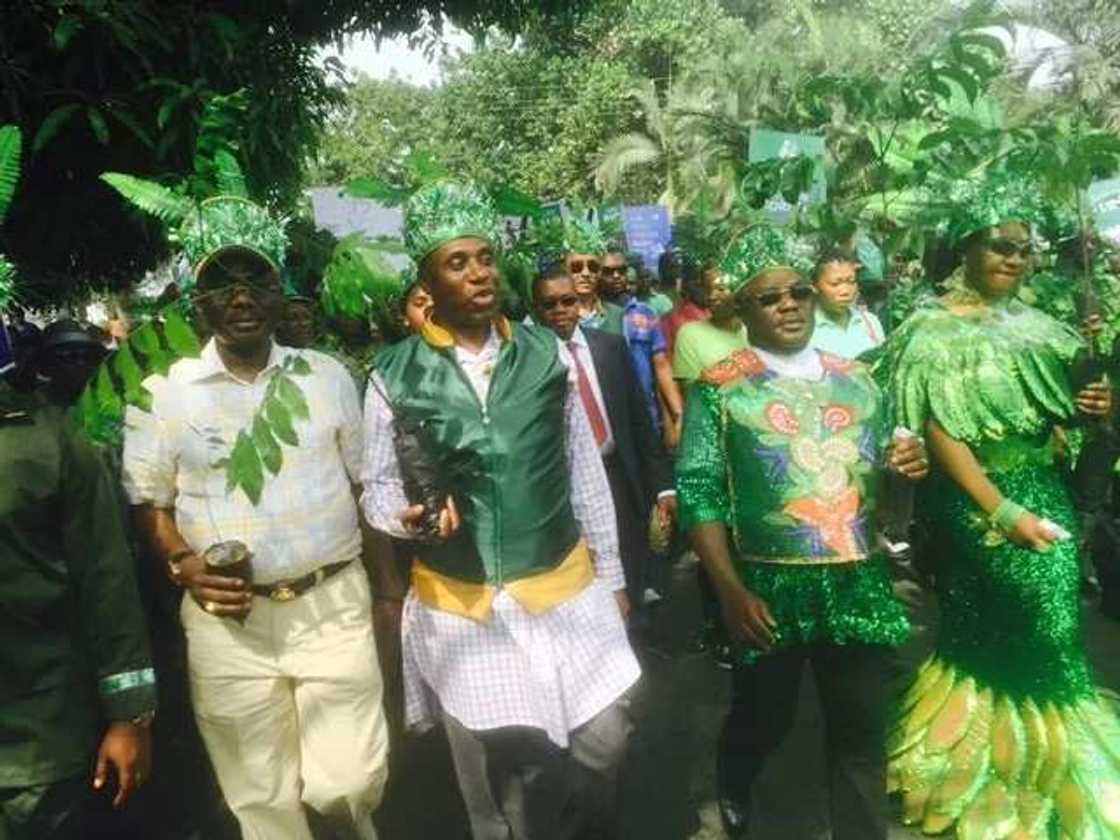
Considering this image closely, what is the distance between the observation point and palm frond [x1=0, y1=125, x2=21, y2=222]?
235 cm

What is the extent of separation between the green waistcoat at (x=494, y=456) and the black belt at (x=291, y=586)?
0.28 m

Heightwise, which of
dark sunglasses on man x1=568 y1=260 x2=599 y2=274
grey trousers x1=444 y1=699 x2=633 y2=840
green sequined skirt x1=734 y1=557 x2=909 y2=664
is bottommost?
grey trousers x1=444 y1=699 x2=633 y2=840

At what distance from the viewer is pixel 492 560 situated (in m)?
3.07

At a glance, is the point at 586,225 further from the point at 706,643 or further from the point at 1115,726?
the point at 1115,726

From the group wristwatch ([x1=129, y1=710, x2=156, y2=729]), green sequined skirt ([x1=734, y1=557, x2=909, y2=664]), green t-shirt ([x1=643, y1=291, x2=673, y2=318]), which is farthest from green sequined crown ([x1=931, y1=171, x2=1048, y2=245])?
green t-shirt ([x1=643, y1=291, x2=673, y2=318])

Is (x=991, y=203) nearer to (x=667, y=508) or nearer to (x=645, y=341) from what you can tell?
(x=667, y=508)

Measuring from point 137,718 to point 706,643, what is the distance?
1.75 metres

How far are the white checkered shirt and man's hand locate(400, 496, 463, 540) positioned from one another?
0.45 ft

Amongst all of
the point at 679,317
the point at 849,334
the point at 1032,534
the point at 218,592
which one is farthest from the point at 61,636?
the point at 679,317

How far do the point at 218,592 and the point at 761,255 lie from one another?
5.82 ft

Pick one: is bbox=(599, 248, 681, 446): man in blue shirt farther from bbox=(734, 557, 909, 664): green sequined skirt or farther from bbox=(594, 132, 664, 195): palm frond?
bbox=(594, 132, 664, 195): palm frond

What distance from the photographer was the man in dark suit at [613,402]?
4.96m

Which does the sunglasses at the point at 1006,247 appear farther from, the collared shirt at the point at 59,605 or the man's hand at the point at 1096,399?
the collared shirt at the point at 59,605

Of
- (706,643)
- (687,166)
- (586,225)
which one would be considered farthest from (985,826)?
(687,166)
